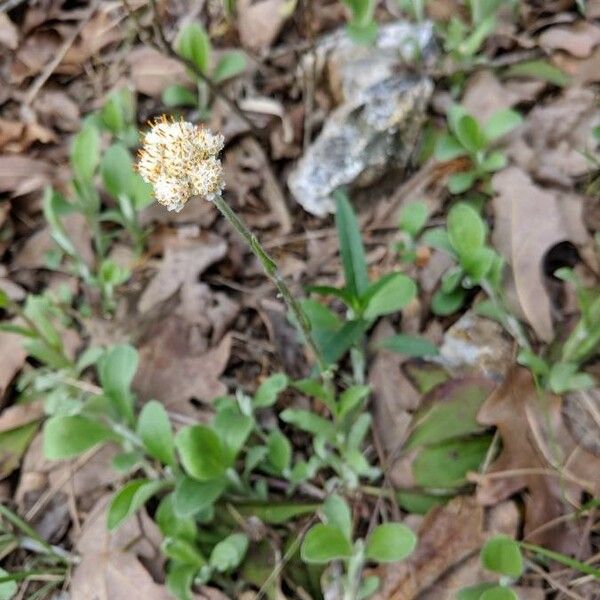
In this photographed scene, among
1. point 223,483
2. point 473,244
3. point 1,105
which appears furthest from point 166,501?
point 1,105

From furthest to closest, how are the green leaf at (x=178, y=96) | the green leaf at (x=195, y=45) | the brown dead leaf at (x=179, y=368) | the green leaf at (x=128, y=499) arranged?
the green leaf at (x=178, y=96)
the green leaf at (x=195, y=45)
the brown dead leaf at (x=179, y=368)
the green leaf at (x=128, y=499)

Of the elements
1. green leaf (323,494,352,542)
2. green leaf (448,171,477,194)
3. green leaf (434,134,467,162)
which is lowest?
green leaf (323,494,352,542)

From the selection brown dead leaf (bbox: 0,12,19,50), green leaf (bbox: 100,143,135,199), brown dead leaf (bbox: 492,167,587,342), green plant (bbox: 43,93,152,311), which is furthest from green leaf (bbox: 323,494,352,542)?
brown dead leaf (bbox: 0,12,19,50)

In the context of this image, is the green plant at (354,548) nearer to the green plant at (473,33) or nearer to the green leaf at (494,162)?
the green leaf at (494,162)

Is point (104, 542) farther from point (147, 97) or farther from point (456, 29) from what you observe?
point (456, 29)

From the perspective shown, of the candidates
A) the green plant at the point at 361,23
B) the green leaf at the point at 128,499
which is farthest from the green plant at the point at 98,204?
the green plant at the point at 361,23

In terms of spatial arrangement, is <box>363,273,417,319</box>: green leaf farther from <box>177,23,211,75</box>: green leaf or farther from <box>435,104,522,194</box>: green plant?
<box>177,23,211,75</box>: green leaf
